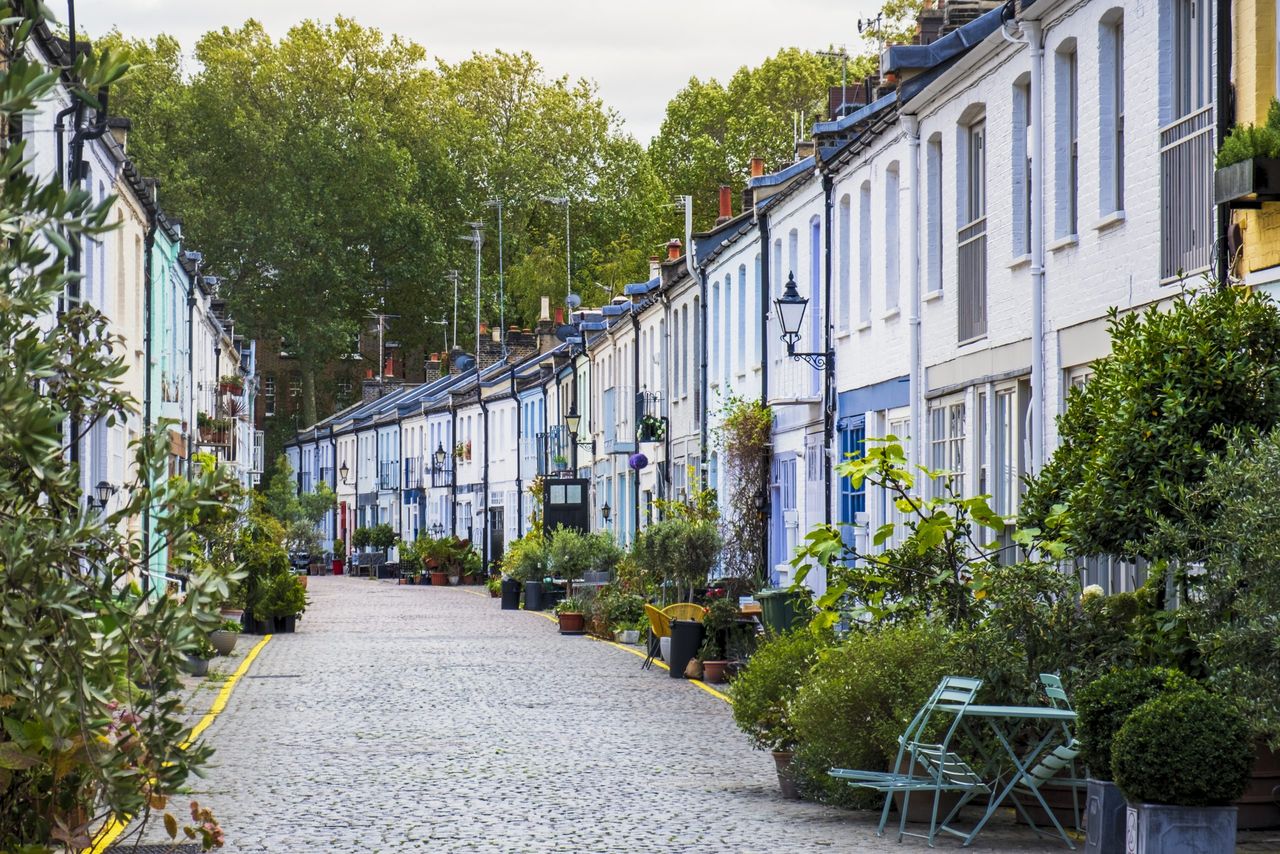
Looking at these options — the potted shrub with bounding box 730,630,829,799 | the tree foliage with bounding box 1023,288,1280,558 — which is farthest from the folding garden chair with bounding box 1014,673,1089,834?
the potted shrub with bounding box 730,630,829,799

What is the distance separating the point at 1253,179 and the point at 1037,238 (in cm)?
502

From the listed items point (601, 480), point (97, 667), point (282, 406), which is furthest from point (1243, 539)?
point (282, 406)

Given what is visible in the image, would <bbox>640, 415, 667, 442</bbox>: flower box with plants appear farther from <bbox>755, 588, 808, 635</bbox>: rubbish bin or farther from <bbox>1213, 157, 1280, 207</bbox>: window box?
<bbox>1213, 157, 1280, 207</bbox>: window box

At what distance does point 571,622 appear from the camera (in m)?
31.4

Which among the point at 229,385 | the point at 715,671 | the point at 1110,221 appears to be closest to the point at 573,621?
the point at 715,671

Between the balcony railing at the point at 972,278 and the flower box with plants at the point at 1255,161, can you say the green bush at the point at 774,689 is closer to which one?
the flower box with plants at the point at 1255,161

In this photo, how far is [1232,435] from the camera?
9.32 meters

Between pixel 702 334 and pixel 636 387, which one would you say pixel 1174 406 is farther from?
pixel 636 387

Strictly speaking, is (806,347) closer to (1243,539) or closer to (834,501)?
(834,501)

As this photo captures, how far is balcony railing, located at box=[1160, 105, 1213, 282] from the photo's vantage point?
40.4 feet

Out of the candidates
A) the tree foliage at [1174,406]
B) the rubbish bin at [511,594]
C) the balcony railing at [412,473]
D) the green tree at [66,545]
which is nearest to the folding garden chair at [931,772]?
the tree foliage at [1174,406]

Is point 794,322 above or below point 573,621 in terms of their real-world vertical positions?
above

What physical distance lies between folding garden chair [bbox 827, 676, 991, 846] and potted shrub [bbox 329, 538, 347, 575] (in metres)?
66.7

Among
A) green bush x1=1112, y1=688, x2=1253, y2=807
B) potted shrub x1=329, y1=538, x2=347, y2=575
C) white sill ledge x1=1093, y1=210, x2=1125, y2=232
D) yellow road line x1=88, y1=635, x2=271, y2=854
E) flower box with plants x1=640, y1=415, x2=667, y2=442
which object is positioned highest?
white sill ledge x1=1093, y1=210, x2=1125, y2=232
